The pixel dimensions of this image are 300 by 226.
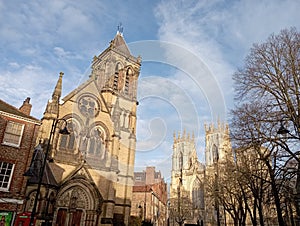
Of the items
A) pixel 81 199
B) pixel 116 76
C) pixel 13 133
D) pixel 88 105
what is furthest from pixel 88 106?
pixel 13 133

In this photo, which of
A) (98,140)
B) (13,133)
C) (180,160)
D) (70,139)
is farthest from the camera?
(180,160)

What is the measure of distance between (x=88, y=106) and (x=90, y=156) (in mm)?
5714

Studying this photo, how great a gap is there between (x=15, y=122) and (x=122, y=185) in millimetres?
14365

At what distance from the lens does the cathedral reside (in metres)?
54.8

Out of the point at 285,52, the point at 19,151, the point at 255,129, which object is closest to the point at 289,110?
the point at 255,129

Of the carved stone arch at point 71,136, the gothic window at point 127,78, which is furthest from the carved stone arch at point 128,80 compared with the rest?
the carved stone arch at point 71,136

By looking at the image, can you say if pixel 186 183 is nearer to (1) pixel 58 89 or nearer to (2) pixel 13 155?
(1) pixel 58 89

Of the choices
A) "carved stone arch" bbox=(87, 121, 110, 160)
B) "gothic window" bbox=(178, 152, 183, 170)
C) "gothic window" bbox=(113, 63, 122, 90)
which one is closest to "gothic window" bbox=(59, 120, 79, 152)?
"carved stone arch" bbox=(87, 121, 110, 160)

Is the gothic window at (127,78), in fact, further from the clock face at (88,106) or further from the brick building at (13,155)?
the brick building at (13,155)

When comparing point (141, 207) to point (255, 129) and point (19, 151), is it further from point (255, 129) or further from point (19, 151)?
point (255, 129)

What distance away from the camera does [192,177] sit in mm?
65312

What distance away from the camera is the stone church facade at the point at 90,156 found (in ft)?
72.7

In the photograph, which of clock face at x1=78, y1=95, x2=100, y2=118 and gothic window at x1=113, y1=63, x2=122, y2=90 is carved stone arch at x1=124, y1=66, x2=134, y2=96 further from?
clock face at x1=78, y1=95, x2=100, y2=118

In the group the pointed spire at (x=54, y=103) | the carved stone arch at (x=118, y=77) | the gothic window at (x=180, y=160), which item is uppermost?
the carved stone arch at (x=118, y=77)
